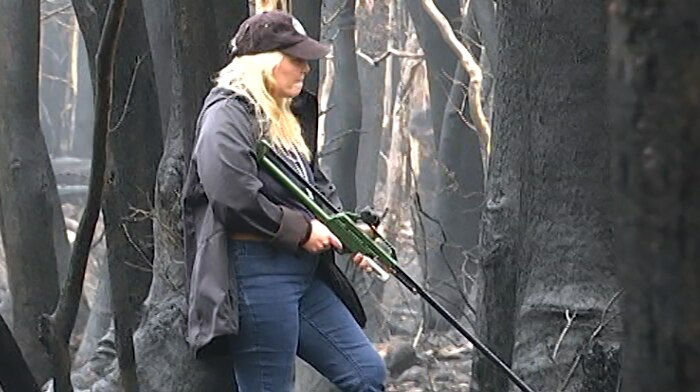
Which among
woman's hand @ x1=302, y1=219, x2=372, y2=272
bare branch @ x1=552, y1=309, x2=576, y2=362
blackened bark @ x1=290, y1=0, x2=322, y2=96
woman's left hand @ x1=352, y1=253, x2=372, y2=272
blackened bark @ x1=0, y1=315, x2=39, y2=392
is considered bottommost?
bare branch @ x1=552, y1=309, x2=576, y2=362

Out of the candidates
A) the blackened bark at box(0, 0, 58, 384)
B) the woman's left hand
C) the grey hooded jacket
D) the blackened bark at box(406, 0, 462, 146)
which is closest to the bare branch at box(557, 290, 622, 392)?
the woman's left hand

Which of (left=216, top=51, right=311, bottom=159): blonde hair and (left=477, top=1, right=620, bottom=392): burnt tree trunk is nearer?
(left=216, top=51, right=311, bottom=159): blonde hair

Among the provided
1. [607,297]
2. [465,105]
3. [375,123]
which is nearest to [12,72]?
[607,297]

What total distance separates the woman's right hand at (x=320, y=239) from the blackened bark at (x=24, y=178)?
4.48 m

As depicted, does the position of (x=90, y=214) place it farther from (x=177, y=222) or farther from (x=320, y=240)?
(x=177, y=222)

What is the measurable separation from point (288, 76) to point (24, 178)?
4.81m

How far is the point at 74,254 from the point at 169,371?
217cm

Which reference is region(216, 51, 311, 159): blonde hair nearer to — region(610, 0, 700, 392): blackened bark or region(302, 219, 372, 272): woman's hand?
region(302, 219, 372, 272): woman's hand

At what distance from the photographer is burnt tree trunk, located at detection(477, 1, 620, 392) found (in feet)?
17.0

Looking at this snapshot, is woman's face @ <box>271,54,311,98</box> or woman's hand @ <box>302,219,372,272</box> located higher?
woman's face @ <box>271,54,311,98</box>

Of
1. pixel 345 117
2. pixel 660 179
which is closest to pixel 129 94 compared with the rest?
pixel 660 179

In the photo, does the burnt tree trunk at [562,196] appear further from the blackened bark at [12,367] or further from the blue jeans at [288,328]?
the blackened bark at [12,367]

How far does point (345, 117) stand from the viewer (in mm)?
15531

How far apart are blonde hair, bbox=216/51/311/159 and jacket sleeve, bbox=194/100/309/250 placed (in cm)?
8
